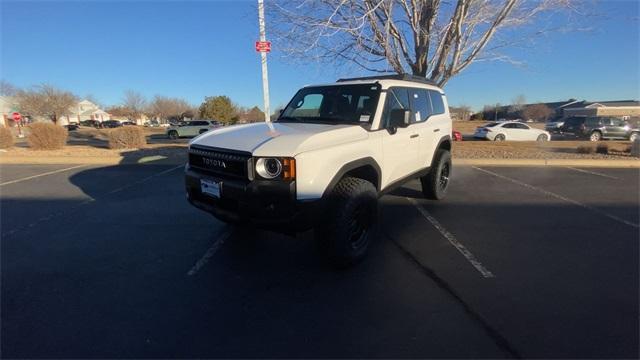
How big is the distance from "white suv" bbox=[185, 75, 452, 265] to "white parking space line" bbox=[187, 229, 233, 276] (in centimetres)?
65

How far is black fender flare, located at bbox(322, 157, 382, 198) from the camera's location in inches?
133

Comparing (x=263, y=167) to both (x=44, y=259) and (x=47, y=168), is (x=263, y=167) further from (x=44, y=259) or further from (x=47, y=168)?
(x=47, y=168)

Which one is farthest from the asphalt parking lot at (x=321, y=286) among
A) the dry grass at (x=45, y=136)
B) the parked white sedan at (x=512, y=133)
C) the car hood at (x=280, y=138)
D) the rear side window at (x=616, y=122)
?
the rear side window at (x=616, y=122)

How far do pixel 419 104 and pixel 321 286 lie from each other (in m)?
3.43

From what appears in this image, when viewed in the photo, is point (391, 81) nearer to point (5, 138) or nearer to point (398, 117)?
point (398, 117)

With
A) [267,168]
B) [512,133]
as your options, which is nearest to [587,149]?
[512,133]

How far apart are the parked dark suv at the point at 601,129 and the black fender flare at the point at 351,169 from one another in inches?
995

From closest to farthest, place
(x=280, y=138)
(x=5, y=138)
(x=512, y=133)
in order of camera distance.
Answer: (x=280, y=138), (x=5, y=138), (x=512, y=133)

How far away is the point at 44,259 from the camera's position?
3.97 metres

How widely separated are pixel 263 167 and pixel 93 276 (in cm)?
219

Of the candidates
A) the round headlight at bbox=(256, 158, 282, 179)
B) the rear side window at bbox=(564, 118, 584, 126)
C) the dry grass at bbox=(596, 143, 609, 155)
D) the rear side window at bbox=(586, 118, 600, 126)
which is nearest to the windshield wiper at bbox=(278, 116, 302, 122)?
the round headlight at bbox=(256, 158, 282, 179)

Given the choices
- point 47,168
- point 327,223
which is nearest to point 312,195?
point 327,223

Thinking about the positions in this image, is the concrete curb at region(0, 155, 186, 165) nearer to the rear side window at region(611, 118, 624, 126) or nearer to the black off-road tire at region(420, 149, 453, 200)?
the black off-road tire at region(420, 149, 453, 200)

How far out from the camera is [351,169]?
3.68 m
